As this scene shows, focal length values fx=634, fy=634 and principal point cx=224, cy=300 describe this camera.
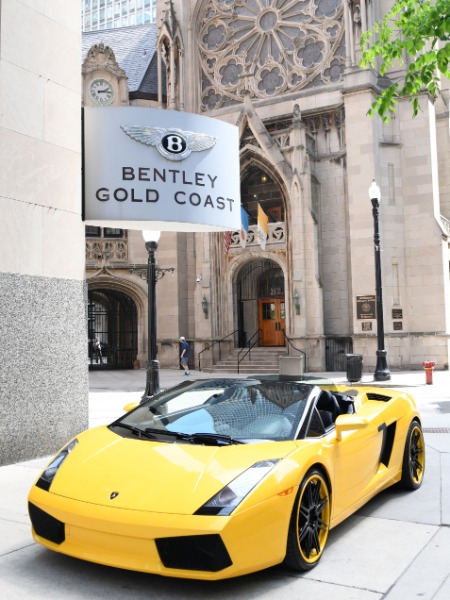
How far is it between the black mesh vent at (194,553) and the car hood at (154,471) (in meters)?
0.16

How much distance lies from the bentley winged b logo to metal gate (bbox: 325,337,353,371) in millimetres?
16647

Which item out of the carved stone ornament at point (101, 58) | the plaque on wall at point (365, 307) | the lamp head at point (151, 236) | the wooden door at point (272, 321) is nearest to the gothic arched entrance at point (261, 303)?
the wooden door at point (272, 321)

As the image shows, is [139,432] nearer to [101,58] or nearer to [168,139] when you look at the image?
[168,139]

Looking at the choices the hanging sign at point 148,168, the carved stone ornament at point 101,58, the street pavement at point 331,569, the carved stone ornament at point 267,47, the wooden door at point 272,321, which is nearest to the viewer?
the street pavement at point 331,569

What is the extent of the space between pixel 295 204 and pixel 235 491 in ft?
72.8

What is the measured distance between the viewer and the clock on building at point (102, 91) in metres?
30.5

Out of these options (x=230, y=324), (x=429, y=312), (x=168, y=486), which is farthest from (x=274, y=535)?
(x=230, y=324)

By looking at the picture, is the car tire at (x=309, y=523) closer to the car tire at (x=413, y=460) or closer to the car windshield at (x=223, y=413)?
the car windshield at (x=223, y=413)

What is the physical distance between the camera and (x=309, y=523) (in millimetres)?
4152

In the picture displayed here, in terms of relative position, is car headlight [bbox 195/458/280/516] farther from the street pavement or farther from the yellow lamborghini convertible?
the street pavement

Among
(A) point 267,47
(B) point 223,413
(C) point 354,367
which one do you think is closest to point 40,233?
(B) point 223,413

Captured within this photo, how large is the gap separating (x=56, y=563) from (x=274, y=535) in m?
1.50

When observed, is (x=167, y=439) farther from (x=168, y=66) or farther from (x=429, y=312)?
(x=168, y=66)

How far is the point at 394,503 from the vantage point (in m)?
5.73
